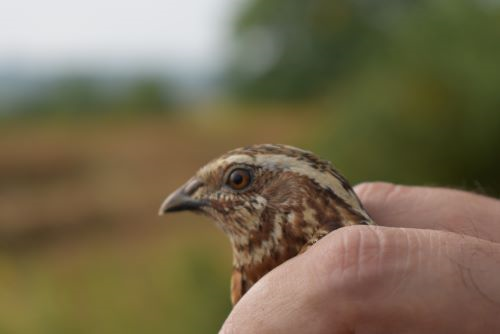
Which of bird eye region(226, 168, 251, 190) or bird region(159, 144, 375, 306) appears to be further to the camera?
bird eye region(226, 168, 251, 190)

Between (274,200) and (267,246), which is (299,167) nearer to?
(274,200)

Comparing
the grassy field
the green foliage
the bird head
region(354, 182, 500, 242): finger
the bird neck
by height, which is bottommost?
the grassy field

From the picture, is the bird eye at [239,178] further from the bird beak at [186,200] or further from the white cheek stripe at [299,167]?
the bird beak at [186,200]

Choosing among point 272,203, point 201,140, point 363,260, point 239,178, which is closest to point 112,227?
→ point 201,140

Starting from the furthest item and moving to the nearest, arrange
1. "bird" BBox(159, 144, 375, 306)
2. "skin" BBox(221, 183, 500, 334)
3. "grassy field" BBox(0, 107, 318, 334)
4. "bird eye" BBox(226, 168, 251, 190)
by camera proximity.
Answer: "grassy field" BBox(0, 107, 318, 334), "bird eye" BBox(226, 168, 251, 190), "bird" BBox(159, 144, 375, 306), "skin" BBox(221, 183, 500, 334)

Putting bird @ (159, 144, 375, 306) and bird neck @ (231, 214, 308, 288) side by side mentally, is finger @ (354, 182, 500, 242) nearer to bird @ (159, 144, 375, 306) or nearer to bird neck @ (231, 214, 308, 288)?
bird @ (159, 144, 375, 306)

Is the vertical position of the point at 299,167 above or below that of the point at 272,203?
above

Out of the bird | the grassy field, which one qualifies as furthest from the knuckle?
the grassy field

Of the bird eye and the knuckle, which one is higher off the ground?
the bird eye
